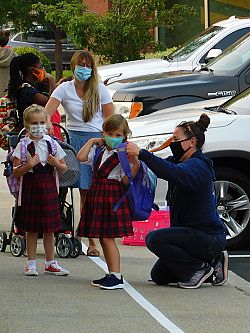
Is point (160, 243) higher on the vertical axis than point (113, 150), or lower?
lower

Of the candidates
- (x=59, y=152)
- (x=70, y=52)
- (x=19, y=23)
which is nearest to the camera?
(x=59, y=152)

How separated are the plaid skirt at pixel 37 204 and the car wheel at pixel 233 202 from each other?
2184mm

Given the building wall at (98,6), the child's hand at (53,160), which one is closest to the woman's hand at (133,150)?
the child's hand at (53,160)

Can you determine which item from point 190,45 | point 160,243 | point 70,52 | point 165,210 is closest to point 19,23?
point 70,52

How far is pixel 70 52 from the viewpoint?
3938 centimetres

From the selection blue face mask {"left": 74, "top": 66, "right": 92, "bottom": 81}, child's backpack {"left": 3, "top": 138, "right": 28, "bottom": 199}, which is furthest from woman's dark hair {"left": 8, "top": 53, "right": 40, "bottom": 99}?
child's backpack {"left": 3, "top": 138, "right": 28, "bottom": 199}

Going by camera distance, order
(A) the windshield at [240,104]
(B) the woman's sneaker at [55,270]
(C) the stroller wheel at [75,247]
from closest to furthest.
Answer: (B) the woman's sneaker at [55,270] → (C) the stroller wheel at [75,247] → (A) the windshield at [240,104]

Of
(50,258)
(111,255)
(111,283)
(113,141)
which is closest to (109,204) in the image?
(111,255)

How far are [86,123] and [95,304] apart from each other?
2563 mm

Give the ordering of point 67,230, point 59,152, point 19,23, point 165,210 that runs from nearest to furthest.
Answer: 1. point 59,152
2. point 67,230
3. point 165,210
4. point 19,23

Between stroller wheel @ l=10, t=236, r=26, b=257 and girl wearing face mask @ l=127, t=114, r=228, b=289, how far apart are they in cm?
164

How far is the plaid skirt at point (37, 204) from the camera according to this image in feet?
30.0

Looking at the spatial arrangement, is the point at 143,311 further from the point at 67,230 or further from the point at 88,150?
the point at 67,230

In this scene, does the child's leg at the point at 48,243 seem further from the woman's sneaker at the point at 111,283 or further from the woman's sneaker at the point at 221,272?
the woman's sneaker at the point at 221,272
